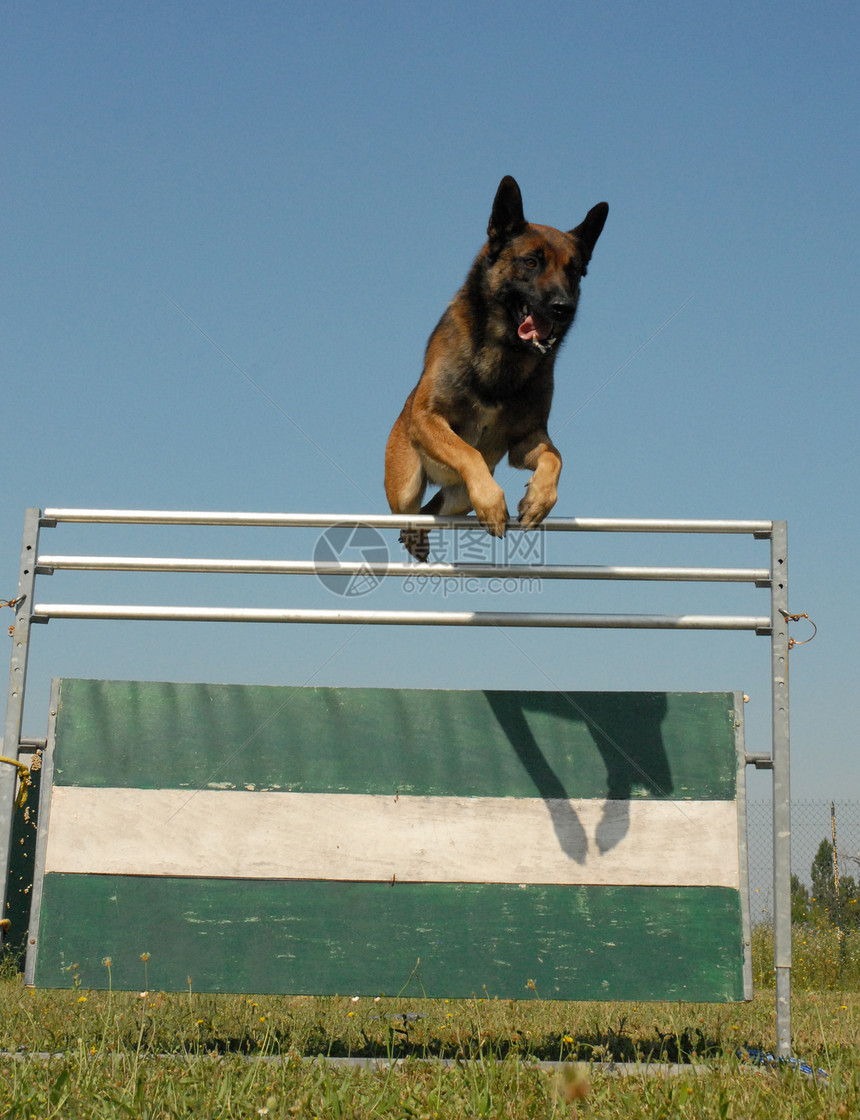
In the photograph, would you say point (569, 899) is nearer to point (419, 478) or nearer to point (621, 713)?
point (621, 713)

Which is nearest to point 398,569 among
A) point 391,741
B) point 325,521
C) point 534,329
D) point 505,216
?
point 325,521

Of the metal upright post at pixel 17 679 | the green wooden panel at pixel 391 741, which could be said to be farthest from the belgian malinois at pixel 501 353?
the metal upright post at pixel 17 679

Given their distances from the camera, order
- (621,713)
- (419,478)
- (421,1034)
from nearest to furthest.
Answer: (621,713), (421,1034), (419,478)

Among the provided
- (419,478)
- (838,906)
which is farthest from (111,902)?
(838,906)

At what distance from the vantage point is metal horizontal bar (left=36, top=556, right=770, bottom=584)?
3.42 metres

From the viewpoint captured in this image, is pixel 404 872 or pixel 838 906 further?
pixel 838 906

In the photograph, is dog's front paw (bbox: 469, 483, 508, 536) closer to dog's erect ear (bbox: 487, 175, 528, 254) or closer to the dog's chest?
the dog's chest

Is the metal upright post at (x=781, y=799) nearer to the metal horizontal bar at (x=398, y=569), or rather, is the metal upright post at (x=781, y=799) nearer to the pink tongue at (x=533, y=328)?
the metal horizontal bar at (x=398, y=569)

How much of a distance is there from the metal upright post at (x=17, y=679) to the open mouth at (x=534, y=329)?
7.82ft

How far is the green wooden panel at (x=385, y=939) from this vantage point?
3154 mm

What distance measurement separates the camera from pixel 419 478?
475 centimetres

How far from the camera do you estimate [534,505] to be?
3.71 m

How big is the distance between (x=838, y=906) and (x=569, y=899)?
26.3ft

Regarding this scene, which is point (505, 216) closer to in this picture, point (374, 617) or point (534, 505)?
point (534, 505)
